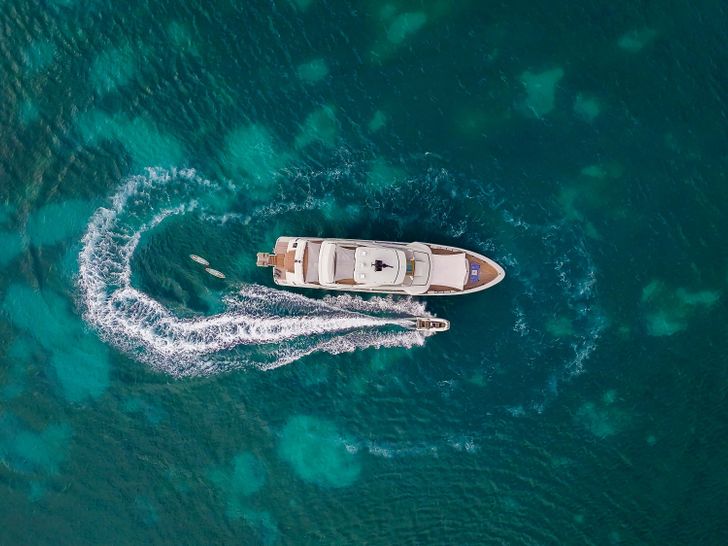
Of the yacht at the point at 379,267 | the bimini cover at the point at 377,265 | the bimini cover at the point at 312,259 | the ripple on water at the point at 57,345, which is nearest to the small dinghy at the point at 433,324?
the yacht at the point at 379,267

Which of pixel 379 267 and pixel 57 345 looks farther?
pixel 57 345

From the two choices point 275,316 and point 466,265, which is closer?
point 466,265

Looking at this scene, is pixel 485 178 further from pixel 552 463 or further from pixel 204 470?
pixel 204 470

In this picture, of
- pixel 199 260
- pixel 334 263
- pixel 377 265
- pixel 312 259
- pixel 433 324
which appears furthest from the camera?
pixel 199 260

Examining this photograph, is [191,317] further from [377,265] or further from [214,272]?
[377,265]

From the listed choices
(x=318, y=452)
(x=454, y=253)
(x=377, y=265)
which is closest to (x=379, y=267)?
(x=377, y=265)

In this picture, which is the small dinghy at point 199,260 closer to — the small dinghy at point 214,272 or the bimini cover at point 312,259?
the small dinghy at point 214,272

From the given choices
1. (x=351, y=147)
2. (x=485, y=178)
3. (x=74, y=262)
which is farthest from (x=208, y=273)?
(x=485, y=178)
